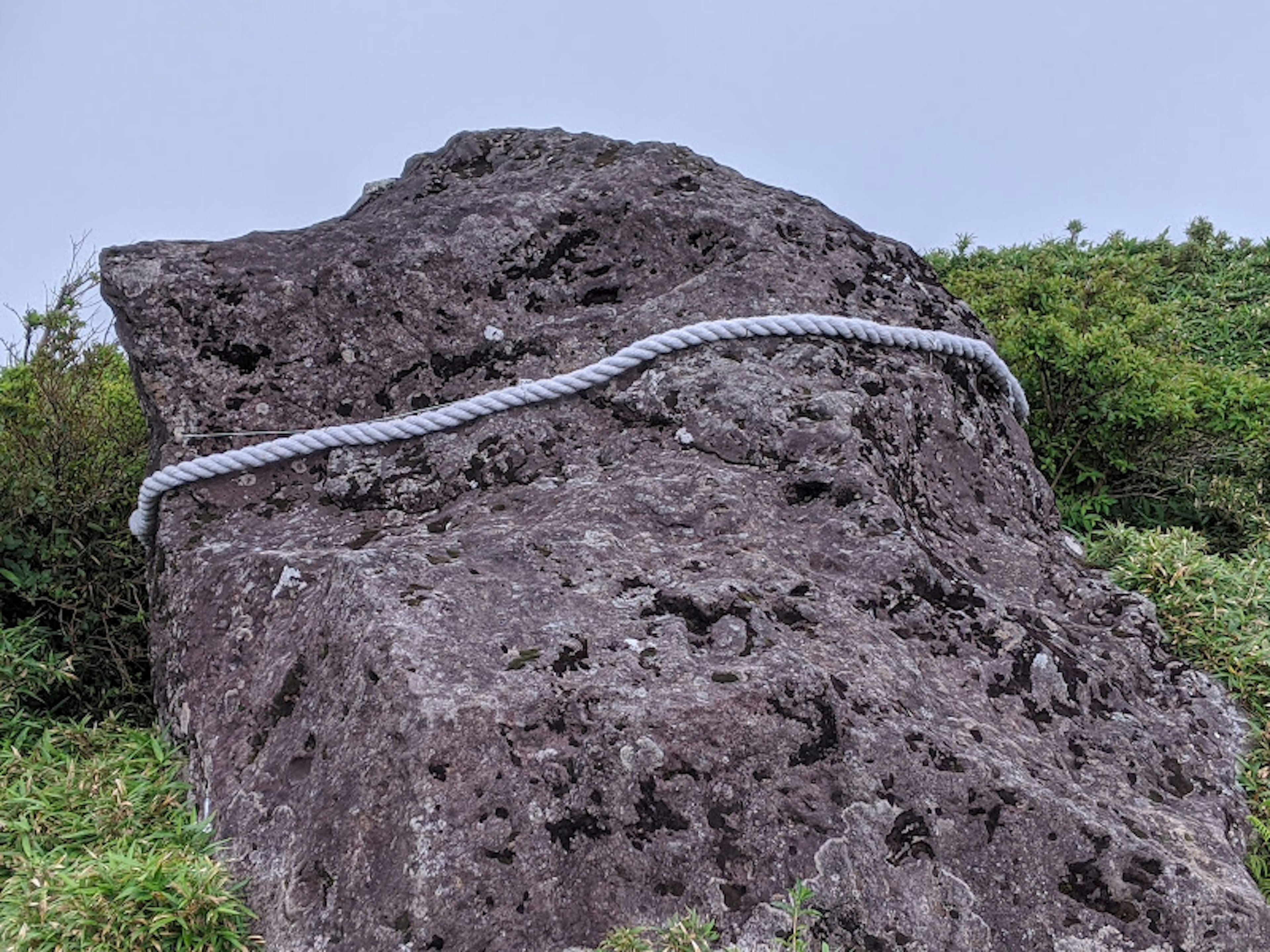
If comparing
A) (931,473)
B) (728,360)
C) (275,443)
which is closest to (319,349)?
(275,443)

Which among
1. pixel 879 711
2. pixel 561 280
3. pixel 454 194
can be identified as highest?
pixel 454 194

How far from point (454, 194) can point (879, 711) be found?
2174mm

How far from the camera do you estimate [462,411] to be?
288 cm

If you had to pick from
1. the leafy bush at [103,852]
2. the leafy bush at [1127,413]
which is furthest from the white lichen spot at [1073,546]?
the leafy bush at [103,852]

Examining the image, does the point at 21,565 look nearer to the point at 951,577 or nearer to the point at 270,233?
the point at 270,233

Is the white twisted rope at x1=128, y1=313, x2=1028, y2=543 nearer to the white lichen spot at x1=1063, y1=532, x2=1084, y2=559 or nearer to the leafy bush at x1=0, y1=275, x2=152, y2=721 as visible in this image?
the leafy bush at x1=0, y1=275, x2=152, y2=721

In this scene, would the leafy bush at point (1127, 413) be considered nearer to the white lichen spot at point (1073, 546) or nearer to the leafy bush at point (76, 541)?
the white lichen spot at point (1073, 546)

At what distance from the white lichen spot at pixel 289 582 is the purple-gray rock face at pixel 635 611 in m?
0.01

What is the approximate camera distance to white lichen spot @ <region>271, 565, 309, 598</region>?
249cm

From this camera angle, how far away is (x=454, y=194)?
139 inches

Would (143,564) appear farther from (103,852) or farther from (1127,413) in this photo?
(1127,413)

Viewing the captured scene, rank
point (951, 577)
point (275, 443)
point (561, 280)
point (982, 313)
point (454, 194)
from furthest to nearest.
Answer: point (982, 313), point (454, 194), point (561, 280), point (275, 443), point (951, 577)

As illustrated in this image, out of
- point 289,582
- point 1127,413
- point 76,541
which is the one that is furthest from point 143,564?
point 1127,413

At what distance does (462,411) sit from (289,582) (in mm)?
643
